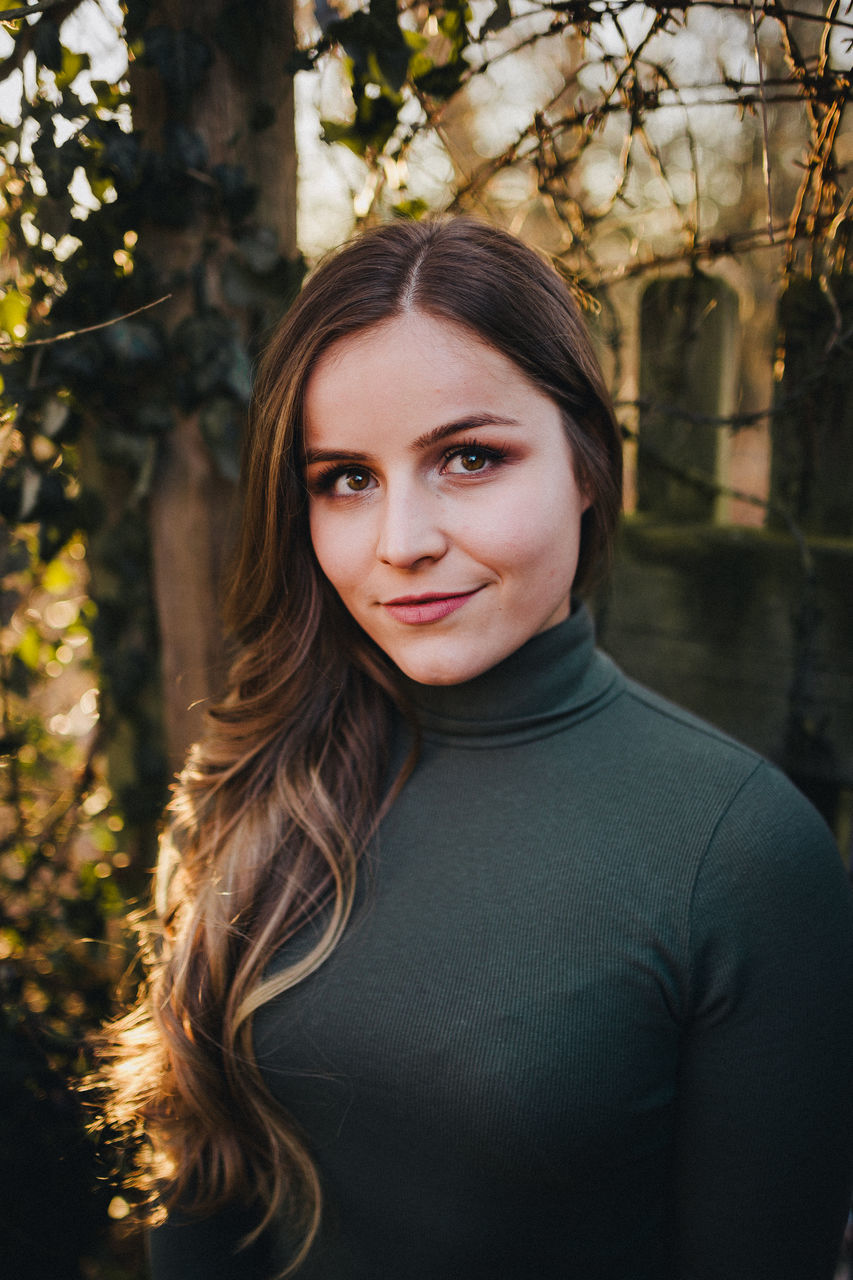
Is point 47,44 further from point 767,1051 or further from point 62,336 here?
point 767,1051

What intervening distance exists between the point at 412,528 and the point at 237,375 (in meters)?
0.61

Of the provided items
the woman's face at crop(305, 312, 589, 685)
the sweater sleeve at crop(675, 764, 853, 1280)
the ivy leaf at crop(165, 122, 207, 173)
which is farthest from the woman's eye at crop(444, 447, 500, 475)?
the ivy leaf at crop(165, 122, 207, 173)

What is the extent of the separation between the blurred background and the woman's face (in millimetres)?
389

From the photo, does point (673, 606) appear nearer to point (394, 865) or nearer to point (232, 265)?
point (394, 865)

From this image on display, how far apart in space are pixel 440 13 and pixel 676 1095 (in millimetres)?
1734

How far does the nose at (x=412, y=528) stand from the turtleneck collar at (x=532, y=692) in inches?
9.9

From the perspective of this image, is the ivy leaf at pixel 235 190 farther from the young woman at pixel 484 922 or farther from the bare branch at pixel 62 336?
the young woman at pixel 484 922

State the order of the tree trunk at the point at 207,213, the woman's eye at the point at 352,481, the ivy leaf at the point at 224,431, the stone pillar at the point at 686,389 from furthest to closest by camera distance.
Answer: the stone pillar at the point at 686,389 < the ivy leaf at the point at 224,431 < the tree trunk at the point at 207,213 < the woman's eye at the point at 352,481

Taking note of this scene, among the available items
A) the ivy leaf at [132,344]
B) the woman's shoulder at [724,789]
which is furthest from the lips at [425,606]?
the ivy leaf at [132,344]

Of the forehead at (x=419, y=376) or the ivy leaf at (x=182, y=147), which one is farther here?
the ivy leaf at (x=182, y=147)

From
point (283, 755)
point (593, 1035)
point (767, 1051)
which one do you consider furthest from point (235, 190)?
point (767, 1051)

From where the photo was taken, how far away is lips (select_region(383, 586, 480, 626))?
1065 millimetres

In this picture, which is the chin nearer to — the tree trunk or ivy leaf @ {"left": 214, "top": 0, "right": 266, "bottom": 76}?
the tree trunk

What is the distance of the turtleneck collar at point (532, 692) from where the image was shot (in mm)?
1204
